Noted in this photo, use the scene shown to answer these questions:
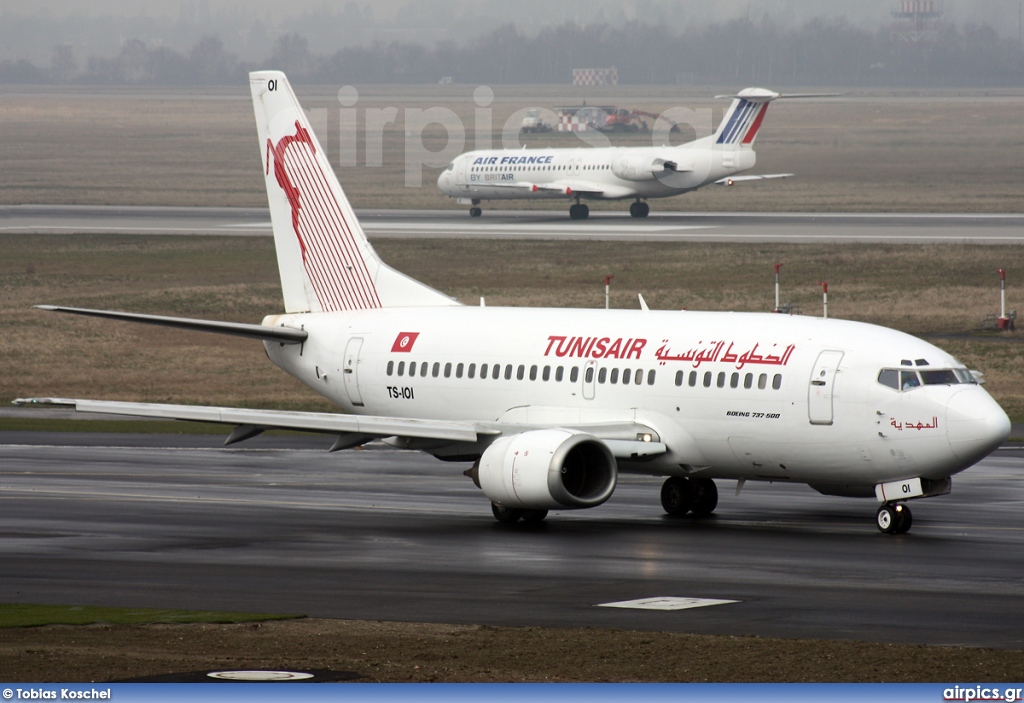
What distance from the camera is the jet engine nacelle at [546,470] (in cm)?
3173

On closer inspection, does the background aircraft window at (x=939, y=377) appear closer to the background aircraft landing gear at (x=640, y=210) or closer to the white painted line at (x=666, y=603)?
the white painted line at (x=666, y=603)

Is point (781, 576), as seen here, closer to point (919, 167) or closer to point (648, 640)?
point (648, 640)

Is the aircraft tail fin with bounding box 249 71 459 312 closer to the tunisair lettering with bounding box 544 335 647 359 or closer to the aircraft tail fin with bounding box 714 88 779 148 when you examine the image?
the tunisair lettering with bounding box 544 335 647 359

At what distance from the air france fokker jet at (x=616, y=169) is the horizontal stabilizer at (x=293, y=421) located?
80174 millimetres

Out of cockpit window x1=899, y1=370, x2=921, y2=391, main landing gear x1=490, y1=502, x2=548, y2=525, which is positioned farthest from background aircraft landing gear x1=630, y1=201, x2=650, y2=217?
cockpit window x1=899, y1=370, x2=921, y2=391

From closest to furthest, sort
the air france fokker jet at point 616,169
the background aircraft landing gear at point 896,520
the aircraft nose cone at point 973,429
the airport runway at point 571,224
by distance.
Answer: the aircraft nose cone at point 973,429 → the background aircraft landing gear at point 896,520 → the airport runway at point 571,224 → the air france fokker jet at point 616,169

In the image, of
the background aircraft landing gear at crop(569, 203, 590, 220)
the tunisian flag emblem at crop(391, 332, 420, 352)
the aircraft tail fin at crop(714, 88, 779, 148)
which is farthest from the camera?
the background aircraft landing gear at crop(569, 203, 590, 220)

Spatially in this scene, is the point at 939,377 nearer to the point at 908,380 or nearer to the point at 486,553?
the point at 908,380

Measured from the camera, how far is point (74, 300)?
7900cm

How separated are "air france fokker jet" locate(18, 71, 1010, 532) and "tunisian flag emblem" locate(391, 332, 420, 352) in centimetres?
4

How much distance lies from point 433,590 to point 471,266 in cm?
6346

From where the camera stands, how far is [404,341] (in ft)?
126

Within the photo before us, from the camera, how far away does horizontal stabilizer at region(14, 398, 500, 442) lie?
→ 32.8 metres

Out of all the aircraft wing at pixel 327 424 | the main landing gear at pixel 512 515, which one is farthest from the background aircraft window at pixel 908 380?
the main landing gear at pixel 512 515
